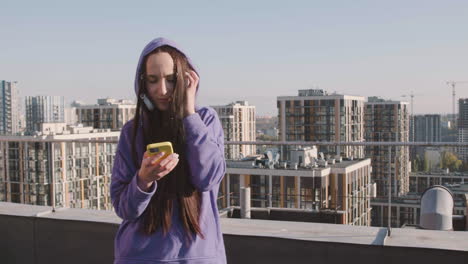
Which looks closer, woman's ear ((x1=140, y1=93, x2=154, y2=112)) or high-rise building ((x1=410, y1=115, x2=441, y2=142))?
woman's ear ((x1=140, y1=93, x2=154, y2=112))

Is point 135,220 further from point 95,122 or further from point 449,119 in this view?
point 449,119

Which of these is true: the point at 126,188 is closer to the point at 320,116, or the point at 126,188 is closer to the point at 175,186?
the point at 175,186

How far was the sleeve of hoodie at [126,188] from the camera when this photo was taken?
1.15m

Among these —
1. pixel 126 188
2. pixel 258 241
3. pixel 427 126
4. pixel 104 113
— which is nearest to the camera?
pixel 126 188

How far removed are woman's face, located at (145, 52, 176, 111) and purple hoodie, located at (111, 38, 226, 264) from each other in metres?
0.03

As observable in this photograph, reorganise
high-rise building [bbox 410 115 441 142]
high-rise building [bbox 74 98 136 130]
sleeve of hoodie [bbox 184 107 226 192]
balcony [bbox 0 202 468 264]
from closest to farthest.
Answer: sleeve of hoodie [bbox 184 107 226 192], balcony [bbox 0 202 468 264], high-rise building [bbox 74 98 136 130], high-rise building [bbox 410 115 441 142]

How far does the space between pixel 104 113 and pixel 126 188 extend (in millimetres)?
88251

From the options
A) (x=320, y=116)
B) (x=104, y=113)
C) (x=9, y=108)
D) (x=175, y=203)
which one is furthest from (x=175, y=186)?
(x=9, y=108)

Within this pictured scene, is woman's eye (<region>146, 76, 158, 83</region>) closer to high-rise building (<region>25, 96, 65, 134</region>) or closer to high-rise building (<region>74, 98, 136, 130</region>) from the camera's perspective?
high-rise building (<region>74, 98, 136, 130</region>)

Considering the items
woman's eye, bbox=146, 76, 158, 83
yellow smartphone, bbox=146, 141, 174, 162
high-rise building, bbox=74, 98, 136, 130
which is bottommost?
yellow smartphone, bbox=146, 141, 174, 162

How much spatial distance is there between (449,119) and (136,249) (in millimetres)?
106468

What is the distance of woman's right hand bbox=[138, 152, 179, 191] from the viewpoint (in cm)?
109

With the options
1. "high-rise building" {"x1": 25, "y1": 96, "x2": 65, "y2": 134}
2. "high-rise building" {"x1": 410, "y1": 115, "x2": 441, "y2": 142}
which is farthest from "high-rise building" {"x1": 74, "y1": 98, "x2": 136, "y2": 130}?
"high-rise building" {"x1": 410, "y1": 115, "x2": 441, "y2": 142}

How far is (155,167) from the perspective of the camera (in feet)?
3.59
